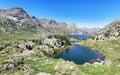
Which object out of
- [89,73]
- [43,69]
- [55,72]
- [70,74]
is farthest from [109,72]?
[43,69]

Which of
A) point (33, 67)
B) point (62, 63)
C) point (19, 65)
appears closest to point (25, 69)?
point (33, 67)

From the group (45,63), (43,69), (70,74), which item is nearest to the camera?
(70,74)

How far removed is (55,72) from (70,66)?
7453mm

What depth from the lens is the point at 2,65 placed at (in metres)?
97.2

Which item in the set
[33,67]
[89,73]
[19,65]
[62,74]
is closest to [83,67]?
[89,73]

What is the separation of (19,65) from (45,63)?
14.5m

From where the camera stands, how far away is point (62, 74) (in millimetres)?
80438

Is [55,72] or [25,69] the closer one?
[55,72]

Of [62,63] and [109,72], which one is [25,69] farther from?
[109,72]

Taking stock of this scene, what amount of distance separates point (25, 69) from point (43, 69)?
9036mm

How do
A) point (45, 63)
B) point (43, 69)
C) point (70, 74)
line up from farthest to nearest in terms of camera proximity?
point (45, 63)
point (43, 69)
point (70, 74)

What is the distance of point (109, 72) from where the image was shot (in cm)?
8056

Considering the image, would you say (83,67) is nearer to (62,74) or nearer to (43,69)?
(62,74)

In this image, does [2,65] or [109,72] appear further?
[2,65]
